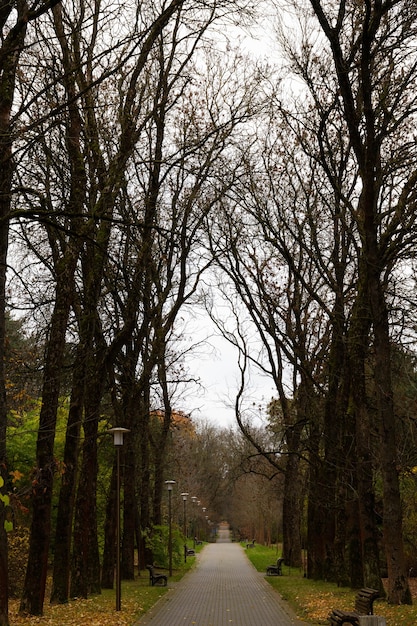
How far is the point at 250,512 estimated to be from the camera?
78.6 metres

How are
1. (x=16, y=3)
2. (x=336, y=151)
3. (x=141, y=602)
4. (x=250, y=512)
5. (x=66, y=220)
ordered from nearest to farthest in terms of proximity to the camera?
(x=16, y=3), (x=66, y=220), (x=141, y=602), (x=336, y=151), (x=250, y=512)

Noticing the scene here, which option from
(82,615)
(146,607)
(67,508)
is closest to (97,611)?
(82,615)

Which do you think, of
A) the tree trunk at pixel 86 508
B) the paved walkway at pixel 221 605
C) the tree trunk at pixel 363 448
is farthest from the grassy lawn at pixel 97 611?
the tree trunk at pixel 363 448

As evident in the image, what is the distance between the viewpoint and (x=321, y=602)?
17.6 m

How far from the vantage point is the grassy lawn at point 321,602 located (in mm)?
13164

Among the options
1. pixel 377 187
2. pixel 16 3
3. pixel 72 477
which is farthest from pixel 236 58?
pixel 16 3

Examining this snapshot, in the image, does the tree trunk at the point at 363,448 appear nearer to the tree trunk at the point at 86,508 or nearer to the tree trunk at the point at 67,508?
the tree trunk at the point at 86,508

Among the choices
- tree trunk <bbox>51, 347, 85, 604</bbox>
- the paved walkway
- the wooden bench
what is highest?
tree trunk <bbox>51, 347, 85, 604</bbox>

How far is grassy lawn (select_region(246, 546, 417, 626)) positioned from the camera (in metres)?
13.2

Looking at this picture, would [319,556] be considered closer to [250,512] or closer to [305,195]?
[305,195]

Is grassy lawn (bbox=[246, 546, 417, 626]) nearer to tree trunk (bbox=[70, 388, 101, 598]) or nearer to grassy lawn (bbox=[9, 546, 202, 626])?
grassy lawn (bbox=[9, 546, 202, 626])

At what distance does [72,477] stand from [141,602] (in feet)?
14.4

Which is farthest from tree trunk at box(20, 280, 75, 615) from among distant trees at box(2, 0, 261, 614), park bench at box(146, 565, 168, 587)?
park bench at box(146, 565, 168, 587)

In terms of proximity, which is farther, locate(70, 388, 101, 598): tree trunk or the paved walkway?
locate(70, 388, 101, 598): tree trunk
